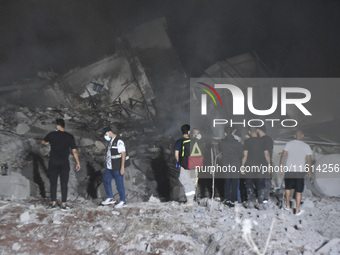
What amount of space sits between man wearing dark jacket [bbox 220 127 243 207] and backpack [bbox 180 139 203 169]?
45 centimetres

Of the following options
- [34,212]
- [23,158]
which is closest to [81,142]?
[23,158]

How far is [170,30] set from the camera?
12164mm

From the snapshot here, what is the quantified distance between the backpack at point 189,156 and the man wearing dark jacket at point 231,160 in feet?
1.49

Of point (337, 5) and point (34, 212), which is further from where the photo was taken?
point (337, 5)

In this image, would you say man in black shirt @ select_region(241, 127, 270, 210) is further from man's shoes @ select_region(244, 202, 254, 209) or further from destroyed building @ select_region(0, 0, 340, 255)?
destroyed building @ select_region(0, 0, 340, 255)

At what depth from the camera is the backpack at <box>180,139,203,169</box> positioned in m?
4.97

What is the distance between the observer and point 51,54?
1215 centimetres

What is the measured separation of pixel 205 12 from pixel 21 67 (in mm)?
7401

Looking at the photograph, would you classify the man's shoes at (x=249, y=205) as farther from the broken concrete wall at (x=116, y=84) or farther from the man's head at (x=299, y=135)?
the broken concrete wall at (x=116, y=84)

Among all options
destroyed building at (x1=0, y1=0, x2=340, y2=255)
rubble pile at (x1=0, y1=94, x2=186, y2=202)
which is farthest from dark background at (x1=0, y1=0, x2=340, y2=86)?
rubble pile at (x1=0, y1=94, x2=186, y2=202)

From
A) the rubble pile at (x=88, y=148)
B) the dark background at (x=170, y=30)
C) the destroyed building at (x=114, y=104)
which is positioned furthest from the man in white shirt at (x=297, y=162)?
the dark background at (x=170, y=30)

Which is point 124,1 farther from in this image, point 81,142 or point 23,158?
point 23,158

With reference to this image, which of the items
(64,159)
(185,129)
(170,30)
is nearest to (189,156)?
(185,129)

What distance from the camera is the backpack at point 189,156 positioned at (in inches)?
196
